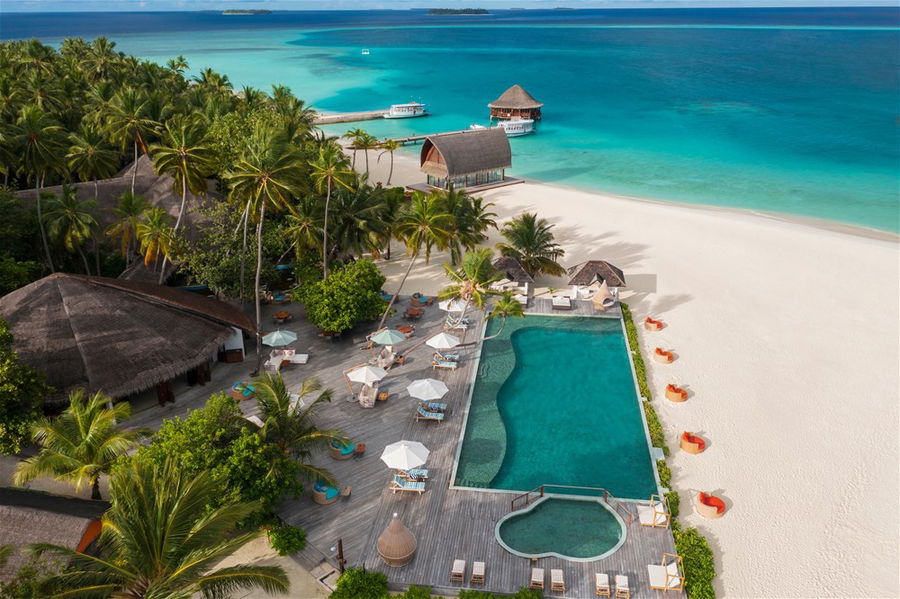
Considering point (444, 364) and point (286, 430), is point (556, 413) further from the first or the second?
point (286, 430)

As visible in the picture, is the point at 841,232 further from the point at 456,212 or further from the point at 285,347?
the point at 285,347

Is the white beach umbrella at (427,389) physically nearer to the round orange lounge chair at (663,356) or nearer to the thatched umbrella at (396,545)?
the thatched umbrella at (396,545)

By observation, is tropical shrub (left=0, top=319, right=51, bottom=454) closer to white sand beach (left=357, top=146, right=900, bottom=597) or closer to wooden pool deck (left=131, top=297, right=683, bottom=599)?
wooden pool deck (left=131, top=297, right=683, bottom=599)

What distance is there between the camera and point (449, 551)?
17.4m

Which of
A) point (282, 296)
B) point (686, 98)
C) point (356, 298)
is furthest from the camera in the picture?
point (686, 98)

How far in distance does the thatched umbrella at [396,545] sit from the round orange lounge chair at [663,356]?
48.9ft

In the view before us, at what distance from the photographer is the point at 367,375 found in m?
23.7

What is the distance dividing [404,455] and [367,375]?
4959 millimetres

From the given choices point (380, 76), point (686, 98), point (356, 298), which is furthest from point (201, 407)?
point (380, 76)

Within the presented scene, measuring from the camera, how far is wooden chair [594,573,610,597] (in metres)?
16.0

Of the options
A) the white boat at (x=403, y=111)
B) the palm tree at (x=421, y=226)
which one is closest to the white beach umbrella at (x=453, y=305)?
the palm tree at (x=421, y=226)

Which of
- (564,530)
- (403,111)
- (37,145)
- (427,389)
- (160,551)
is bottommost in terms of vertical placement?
(564,530)

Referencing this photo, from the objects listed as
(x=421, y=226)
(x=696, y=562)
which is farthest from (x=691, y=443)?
(x=421, y=226)

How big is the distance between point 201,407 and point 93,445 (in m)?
6.02
